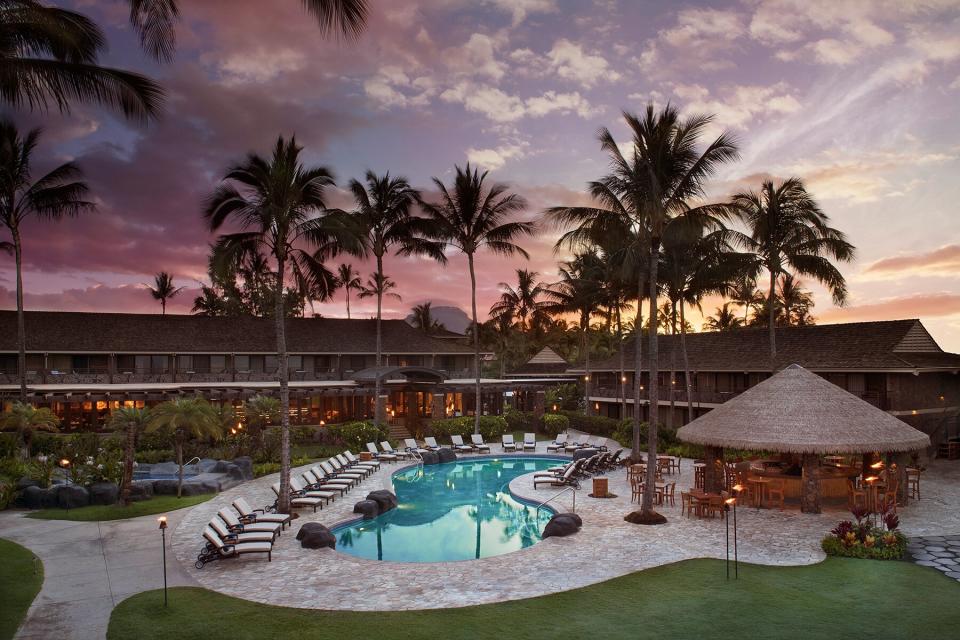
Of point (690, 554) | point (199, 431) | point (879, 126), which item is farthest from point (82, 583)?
point (879, 126)

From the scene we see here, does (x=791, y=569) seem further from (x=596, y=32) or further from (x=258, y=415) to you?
(x=258, y=415)

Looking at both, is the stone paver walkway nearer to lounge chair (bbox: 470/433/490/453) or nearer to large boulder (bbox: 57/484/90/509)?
lounge chair (bbox: 470/433/490/453)

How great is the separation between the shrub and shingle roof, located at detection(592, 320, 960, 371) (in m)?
7.45

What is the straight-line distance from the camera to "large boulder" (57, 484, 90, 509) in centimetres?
1830

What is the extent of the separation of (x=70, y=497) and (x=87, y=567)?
710 cm

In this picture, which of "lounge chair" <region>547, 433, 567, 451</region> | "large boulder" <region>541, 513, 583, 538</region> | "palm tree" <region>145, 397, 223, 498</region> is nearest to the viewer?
"large boulder" <region>541, 513, 583, 538</region>

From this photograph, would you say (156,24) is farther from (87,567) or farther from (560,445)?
(560,445)

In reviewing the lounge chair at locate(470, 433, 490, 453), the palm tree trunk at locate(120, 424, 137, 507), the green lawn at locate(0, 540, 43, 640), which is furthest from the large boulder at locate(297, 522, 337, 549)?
the lounge chair at locate(470, 433, 490, 453)

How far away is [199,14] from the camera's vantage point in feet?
31.8

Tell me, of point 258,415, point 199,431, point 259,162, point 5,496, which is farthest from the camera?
point 258,415

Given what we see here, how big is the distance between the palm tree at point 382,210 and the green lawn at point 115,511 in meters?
13.9

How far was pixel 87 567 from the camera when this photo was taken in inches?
498

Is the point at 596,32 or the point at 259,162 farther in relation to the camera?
the point at 596,32

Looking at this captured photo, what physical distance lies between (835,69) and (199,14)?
60.0 feet
